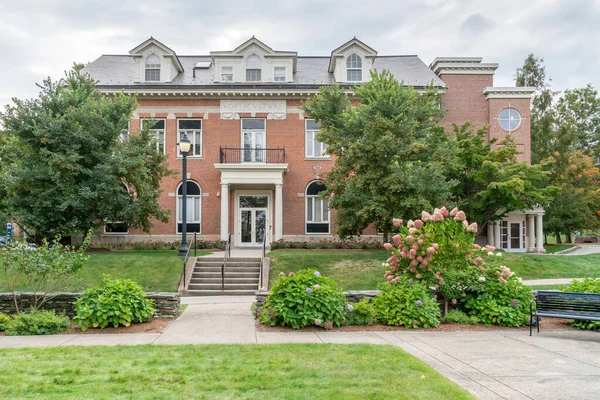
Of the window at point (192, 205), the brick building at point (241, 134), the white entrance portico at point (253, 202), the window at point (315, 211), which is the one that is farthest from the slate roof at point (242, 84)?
the window at point (315, 211)

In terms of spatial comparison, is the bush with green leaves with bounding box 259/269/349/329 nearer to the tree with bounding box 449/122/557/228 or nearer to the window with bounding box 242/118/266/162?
the tree with bounding box 449/122/557/228

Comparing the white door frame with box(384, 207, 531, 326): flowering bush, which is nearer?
box(384, 207, 531, 326): flowering bush

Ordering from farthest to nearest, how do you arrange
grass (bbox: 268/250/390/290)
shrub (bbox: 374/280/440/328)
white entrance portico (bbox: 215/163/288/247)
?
white entrance portico (bbox: 215/163/288/247) → grass (bbox: 268/250/390/290) → shrub (bbox: 374/280/440/328)

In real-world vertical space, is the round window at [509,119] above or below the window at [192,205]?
above

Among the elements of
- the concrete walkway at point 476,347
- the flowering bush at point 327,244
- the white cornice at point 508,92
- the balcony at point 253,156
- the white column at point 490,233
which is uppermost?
the white cornice at point 508,92

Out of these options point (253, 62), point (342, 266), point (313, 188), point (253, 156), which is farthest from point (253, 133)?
point (342, 266)

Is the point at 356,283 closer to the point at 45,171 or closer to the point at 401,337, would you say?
the point at 401,337

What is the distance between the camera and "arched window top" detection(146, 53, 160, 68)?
2534cm

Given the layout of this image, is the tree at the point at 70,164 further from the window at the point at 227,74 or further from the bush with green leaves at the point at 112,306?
the bush with green leaves at the point at 112,306

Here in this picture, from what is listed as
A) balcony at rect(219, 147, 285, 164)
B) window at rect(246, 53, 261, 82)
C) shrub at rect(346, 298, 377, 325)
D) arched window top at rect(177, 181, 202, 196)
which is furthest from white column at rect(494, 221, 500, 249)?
shrub at rect(346, 298, 377, 325)

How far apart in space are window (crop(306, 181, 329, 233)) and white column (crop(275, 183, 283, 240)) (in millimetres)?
1809

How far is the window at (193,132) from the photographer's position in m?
24.7

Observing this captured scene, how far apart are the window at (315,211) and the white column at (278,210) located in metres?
1.81

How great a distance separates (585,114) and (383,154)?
1804 inches
